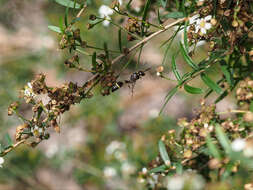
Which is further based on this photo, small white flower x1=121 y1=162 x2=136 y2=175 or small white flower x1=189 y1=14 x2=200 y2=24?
small white flower x1=121 y1=162 x2=136 y2=175

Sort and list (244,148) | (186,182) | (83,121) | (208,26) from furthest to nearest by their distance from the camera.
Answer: (83,121) → (186,182) → (208,26) → (244,148)

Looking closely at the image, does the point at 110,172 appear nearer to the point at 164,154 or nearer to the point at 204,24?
the point at 164,154

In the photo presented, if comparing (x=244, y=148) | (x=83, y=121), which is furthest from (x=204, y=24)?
(x=83, y=121)

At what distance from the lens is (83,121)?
5840mm

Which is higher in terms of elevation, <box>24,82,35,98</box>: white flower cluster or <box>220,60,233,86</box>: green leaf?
<box>24,82,35,98</box>: white flower cluster

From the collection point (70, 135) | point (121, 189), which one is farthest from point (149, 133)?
point (70, 135)

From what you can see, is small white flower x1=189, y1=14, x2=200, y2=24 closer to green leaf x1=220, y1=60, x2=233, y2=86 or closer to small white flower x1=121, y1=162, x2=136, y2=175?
green leaf x1=220, y1=60, x2=233, y2=86

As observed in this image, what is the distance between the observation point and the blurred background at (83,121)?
4.11 metres

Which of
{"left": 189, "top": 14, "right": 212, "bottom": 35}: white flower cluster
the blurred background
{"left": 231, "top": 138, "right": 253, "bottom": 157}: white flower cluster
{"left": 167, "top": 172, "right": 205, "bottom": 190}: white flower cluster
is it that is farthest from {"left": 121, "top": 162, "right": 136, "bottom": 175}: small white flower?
{"left": 231, "top": 138, "right": 253, "bottom": 157}: white flower cluster

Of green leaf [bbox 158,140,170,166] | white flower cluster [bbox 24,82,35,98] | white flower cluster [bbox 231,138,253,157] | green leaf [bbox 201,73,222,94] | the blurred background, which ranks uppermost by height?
the blurred background

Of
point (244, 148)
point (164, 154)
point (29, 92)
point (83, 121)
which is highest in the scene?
point (83, 121)

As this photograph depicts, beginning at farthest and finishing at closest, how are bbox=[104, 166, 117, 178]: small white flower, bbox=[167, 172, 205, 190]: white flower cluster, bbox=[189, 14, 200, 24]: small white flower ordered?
bbox=[104, 166, 117, 178]: small white flower, bbox=[167, 172, 205, 190]: white flower cluster, bbox=[189, 14, 200, 24]: small white flower

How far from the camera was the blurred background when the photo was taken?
4.11 meters

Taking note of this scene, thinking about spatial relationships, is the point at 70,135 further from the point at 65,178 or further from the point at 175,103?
the point at 175,103
